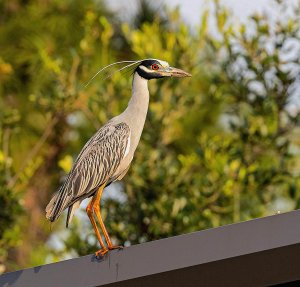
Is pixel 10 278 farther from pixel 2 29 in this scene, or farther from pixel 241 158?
pixel 2 29

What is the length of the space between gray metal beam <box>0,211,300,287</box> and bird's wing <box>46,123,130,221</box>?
162cm

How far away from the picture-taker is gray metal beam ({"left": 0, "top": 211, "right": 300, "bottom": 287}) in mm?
5805

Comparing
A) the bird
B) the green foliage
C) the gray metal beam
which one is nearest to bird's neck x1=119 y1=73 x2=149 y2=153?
the bird

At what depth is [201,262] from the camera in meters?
5.95

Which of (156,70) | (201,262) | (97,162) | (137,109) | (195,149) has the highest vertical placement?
(195,149)

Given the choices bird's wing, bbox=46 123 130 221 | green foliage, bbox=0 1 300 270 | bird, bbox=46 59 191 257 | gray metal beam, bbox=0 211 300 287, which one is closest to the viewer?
gray metal beam, bbox=0 211 300 287

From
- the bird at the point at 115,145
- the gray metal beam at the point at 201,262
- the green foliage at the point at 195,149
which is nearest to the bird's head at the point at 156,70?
the bird at the point at 115,145

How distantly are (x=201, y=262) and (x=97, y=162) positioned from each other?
8.64 feet

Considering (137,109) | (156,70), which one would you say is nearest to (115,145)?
(137,109)

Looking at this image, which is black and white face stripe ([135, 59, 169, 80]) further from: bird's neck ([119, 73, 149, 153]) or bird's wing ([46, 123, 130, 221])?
bird's wing ([46, 123, 130, 221])

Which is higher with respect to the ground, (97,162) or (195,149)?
(195,149)

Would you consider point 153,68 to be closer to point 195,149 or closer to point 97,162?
point 97,162

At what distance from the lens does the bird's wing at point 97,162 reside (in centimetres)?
820

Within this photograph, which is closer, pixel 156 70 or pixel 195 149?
pixel 156 70
